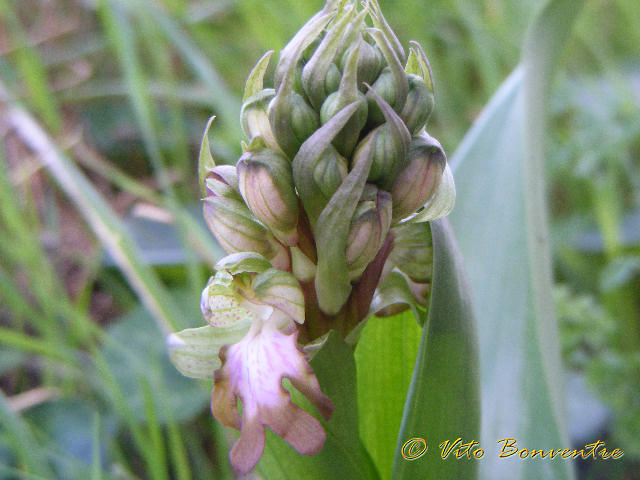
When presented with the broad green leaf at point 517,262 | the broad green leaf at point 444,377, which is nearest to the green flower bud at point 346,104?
the broad green leaf at point 444,377

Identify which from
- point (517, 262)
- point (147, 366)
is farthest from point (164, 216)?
point (517, 262)

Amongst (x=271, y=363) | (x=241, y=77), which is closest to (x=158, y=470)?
(x=271, y=363)

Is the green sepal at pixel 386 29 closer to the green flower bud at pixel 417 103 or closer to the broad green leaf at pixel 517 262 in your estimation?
the green flower bud at pixel 417 103

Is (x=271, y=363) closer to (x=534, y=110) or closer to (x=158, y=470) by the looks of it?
(x=158, y=470)

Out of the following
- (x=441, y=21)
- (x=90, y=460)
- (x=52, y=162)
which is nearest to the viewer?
(x=90, y=460)

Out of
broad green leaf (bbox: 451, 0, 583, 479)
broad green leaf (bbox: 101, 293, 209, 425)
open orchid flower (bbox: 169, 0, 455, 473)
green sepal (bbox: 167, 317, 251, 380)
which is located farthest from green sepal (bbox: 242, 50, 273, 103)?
broad green leaf (bbox: 101, 293, 209, 425)

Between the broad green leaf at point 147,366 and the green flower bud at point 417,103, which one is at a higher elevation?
the green flower bud at point 417,103
